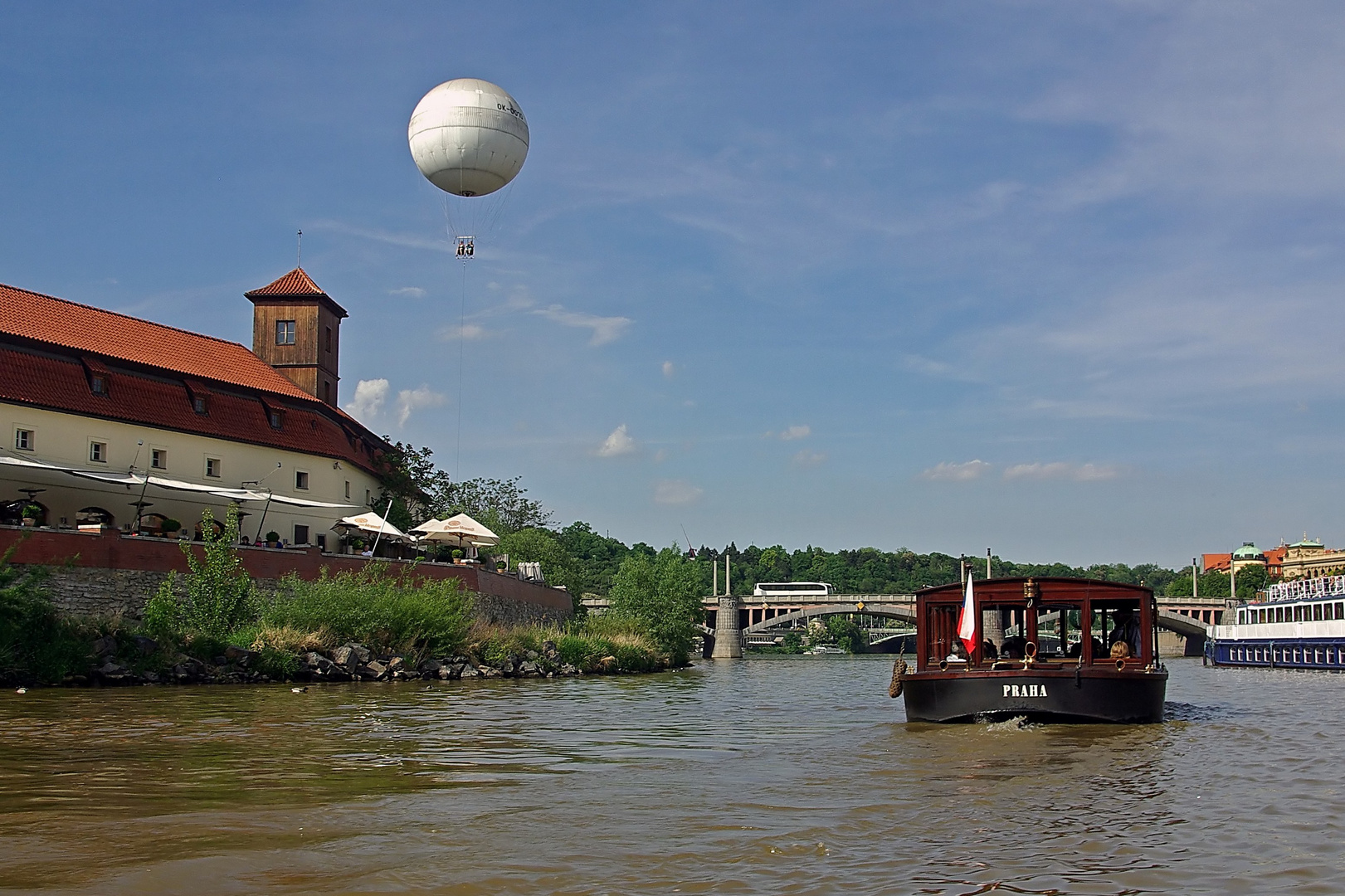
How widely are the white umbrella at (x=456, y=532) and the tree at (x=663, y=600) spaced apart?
20.9 m

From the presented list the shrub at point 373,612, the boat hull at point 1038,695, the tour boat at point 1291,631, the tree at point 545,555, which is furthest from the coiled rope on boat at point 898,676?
the tree at point 545,555

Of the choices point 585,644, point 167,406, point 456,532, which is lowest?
point 585,644

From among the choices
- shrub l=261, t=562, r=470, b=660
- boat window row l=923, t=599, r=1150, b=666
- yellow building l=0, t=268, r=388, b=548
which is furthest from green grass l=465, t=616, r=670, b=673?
boat window row l=923, t=599, r=1150, b=666

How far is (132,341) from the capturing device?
165ft

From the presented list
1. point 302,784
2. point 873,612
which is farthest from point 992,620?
point 302,784

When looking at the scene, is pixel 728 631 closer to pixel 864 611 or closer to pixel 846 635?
pixel 864 611

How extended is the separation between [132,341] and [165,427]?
17.9 feet

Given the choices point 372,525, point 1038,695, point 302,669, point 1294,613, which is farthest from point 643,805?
point 1294,613

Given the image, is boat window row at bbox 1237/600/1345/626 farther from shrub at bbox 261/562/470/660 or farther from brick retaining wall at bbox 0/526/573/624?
brick retaining wall at bbox 0/526/573/624

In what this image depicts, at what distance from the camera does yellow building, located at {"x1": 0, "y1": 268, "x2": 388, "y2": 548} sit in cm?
4234

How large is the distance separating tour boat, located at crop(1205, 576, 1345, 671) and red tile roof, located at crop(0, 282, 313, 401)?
53589 millimetres

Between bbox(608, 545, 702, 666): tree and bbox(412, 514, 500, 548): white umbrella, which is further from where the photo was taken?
bbox(608, 545, 702, 666): tree

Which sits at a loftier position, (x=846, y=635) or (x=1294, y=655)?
(x=1294, y=655)

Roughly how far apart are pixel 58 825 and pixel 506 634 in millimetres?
35643
